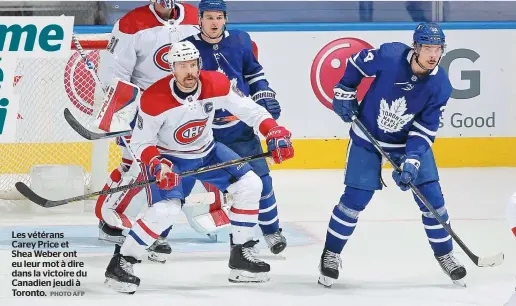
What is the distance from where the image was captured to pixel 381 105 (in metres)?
4.60

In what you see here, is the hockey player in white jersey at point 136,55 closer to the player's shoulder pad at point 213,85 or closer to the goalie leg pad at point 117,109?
the goalie leg pad at point 117,109

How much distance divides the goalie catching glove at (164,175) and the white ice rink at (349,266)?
1.31ft

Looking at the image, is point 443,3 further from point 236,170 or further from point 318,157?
point 236,170

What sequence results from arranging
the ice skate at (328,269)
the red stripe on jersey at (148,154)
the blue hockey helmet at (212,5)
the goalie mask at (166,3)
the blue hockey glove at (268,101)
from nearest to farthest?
1. the red stripe on jersey at (148,154)
2. the ice skate at (328,269)
3. the blue hockey helmet at (212,5)
4. the blue hockey glove at (268,101)
5. the goalie mask at (166,3)

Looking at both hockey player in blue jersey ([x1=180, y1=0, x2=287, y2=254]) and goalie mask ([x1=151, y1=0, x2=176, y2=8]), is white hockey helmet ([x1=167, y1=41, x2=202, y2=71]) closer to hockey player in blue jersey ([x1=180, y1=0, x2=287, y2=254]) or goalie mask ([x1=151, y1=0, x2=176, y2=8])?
hockey player in blue jersey ([x1=180, y1=0, x2=287, y2=254])

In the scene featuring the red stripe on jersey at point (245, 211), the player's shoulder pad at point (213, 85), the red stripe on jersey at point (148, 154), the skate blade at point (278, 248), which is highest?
the player's shoulder pad at point (213, 85)

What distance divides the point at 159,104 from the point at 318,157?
3.03 metres

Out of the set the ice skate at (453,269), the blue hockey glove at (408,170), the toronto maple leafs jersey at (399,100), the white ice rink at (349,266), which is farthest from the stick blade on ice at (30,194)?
the ice skate at (453,269)

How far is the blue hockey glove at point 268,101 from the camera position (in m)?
5.08

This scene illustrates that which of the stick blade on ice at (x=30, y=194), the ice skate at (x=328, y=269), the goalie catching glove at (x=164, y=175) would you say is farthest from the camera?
the stick blade on ice at (x=30, y=194)

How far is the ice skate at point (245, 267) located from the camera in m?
4.64

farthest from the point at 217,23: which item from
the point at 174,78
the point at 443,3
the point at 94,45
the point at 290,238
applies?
the point at 443,3

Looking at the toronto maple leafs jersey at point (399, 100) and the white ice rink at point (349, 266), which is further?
the toronto maple leafs jersey at point (399, 100)

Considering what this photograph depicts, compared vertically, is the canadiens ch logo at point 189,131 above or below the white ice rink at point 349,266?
above
